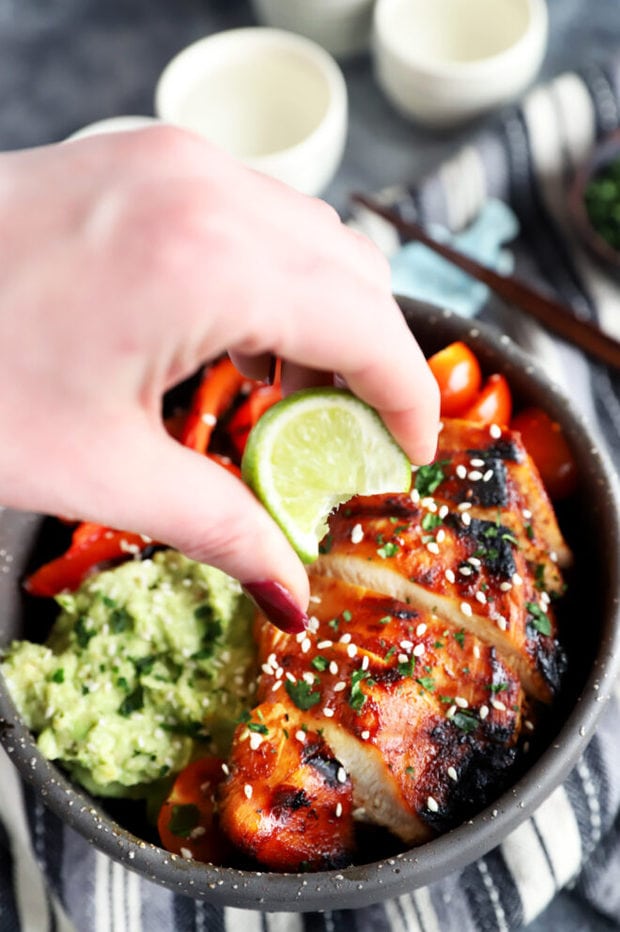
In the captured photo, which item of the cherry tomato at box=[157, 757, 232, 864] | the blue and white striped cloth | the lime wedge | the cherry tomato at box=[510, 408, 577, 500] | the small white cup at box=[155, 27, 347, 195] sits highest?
the lime wedge

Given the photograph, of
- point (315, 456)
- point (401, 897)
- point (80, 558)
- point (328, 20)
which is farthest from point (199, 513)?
point (328, 20)

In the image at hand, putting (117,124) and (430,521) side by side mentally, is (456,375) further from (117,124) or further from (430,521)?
(117,124)

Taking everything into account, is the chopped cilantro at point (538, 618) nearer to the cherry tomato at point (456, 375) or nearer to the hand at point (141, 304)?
the cherry tomato at point (456, 375)

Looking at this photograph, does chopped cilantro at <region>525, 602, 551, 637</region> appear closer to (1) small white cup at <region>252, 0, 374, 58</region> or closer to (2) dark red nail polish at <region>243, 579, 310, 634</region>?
(2) dark red nail polish at <region>243, 579, 310, 634</region>

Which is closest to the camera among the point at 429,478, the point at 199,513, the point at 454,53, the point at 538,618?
the point at 199,513

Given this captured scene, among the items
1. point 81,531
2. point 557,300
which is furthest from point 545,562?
point 557,300

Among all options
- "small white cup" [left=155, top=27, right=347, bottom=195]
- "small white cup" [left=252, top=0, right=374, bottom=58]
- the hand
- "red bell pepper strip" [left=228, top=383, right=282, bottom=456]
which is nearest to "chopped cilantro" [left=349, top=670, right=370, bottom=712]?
the hand

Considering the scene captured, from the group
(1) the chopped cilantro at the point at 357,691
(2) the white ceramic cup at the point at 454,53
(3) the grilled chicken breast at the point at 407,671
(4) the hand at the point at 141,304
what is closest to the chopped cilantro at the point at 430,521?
(3) the grilled chicken breast at the point at 407,671
